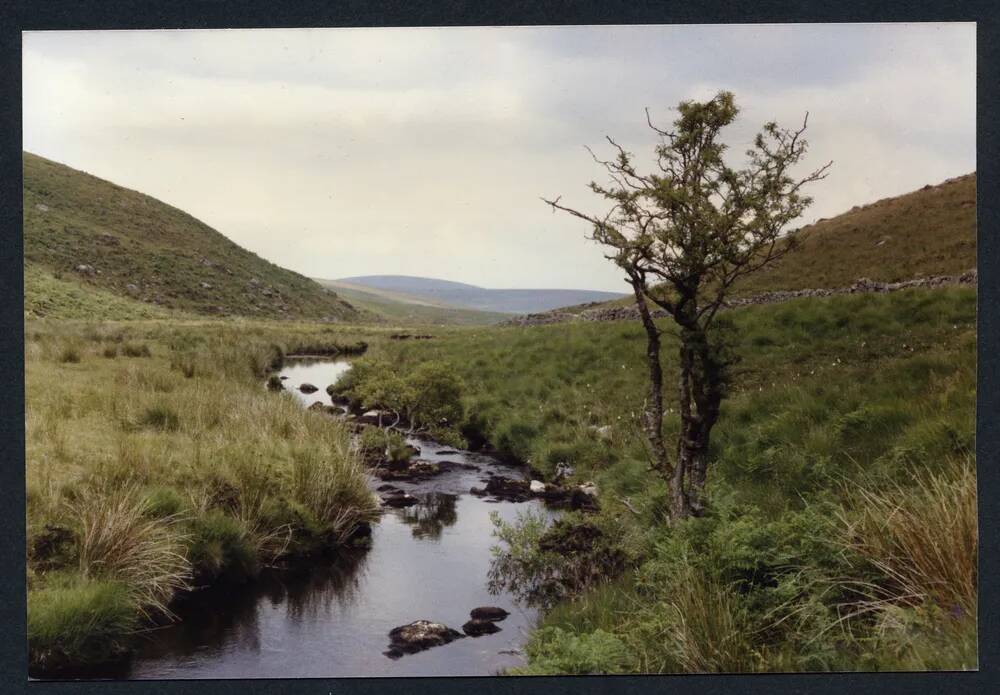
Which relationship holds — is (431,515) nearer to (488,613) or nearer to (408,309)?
(488,613)

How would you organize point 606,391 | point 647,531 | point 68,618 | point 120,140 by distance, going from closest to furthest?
point 68,618 < point 647,531 < point 120,140 < point 606,391

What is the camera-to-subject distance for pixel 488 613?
16.6 ft

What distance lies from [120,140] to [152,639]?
11.5ft

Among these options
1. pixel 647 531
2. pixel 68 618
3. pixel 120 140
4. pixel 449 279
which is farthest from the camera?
pixel 449 279

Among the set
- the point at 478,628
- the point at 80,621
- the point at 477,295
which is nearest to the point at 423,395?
the point at 477,295

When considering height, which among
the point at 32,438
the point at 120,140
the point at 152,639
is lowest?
the point at 152,639

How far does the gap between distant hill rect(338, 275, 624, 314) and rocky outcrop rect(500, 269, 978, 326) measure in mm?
166

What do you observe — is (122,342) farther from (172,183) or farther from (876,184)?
(876,184)

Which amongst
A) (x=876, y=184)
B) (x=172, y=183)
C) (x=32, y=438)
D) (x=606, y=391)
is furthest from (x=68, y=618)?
(x=876, y=184)

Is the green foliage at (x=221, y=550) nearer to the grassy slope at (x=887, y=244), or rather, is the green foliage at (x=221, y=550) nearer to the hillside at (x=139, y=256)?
the hillside at (x=139, y=256)

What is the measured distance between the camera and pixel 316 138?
5.50 metres

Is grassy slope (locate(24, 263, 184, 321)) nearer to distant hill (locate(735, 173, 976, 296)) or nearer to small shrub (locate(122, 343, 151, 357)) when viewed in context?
small shrub (locate(122, 343, 151, 357))

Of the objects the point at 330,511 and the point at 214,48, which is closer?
the point at 214,48

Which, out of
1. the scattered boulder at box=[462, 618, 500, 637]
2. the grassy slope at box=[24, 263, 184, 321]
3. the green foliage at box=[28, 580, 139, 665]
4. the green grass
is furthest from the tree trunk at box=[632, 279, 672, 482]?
the grassy slope at box=[24, 263, 184, 321]
